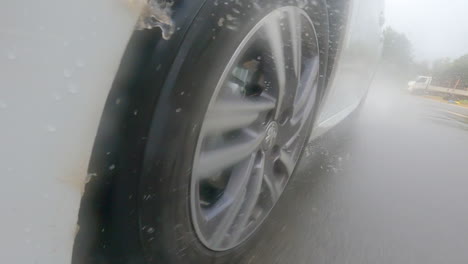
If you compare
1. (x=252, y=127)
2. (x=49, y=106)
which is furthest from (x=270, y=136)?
(x=49, y=106)

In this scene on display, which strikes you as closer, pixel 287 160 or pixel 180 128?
pixel 180 128

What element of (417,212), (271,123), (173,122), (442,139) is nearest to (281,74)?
(271,123)

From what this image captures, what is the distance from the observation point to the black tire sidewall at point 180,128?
700mm

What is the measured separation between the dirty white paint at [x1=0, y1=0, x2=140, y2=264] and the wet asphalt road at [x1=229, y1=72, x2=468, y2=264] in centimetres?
87

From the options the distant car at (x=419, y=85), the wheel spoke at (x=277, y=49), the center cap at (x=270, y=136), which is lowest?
the distant car at (x=419, y=85)

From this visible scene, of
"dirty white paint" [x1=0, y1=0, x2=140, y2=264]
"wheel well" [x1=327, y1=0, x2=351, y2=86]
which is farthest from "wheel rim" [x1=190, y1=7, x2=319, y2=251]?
"dirty white paint" [x1=0, y1=0, x2=140, y2=264]

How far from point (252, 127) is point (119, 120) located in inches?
25.3

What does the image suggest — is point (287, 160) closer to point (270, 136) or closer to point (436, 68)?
point (270, 136)

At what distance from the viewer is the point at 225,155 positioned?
108 cm

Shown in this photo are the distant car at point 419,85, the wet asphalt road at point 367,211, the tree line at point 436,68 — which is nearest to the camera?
the wet asphalt road at point 367,211

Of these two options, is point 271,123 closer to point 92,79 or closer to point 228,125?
point 228,125

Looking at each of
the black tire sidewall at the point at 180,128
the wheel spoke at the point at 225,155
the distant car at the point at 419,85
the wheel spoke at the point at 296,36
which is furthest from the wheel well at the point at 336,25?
the distant car at the point at 419,85

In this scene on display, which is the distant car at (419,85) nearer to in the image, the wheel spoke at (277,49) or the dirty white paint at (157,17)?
the wheel spoke at (277,49)

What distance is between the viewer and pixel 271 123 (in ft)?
4.38
